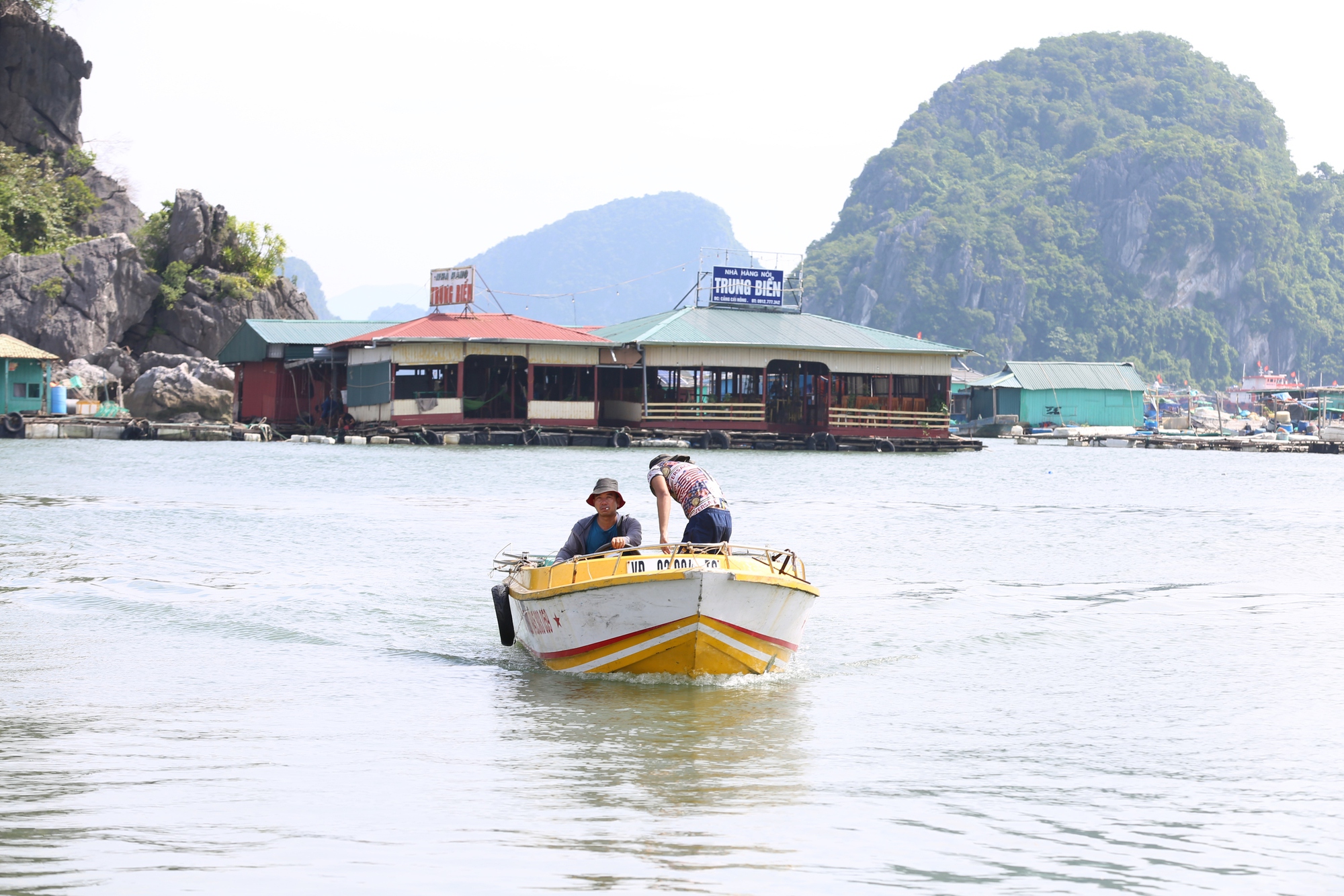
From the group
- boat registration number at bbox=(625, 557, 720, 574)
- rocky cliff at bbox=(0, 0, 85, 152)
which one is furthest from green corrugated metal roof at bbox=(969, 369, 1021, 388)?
boat registration number at bbox=(625, 557, 720, 574)

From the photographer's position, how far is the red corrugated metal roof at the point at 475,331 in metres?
51.4

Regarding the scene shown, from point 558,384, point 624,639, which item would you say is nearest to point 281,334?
point 558,384

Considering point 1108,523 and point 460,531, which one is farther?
point 1108,523

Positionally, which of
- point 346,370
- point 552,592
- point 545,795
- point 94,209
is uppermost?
point 94,209

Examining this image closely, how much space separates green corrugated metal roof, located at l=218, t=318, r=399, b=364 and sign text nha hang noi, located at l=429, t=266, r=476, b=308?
262 centimetres

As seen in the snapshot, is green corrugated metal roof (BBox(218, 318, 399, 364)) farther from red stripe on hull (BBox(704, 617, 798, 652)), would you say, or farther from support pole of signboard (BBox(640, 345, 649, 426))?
red stripe on hull (BBox(704, 617, 798, 652))

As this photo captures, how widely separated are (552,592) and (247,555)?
10.4m

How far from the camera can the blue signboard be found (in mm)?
60250

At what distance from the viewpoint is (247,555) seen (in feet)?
67.1

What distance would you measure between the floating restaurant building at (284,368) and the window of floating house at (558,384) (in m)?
7.82

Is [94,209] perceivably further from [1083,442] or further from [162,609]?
[162,609]

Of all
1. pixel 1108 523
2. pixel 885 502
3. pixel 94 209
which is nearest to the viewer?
pixel 1108 523

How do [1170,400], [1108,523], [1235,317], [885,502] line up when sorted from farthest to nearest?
1. [1235,317]
2. [1170,400]
3. [885,502]
4. [1108,523]

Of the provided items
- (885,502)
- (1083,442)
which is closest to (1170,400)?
(1083,442)
